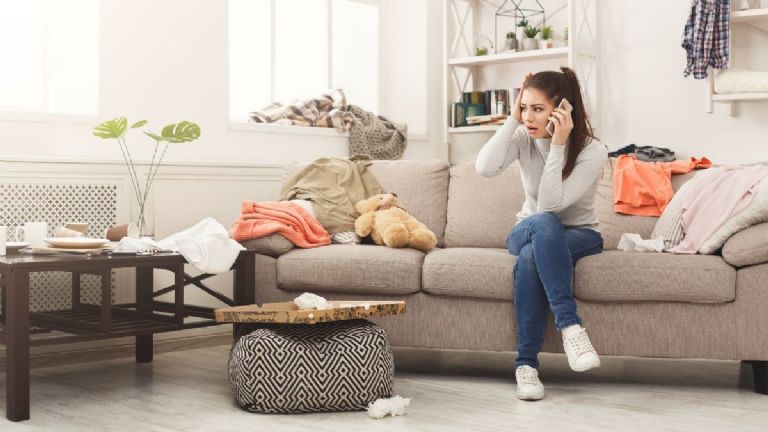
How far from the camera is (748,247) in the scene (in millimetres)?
3062

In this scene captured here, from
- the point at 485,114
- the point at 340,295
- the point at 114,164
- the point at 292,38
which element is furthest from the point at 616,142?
the point at 114,164

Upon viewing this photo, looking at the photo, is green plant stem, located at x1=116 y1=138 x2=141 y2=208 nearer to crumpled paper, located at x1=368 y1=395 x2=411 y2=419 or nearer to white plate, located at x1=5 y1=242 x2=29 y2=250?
white plate, located at x1=5 y1=242 x2=29 y2=250

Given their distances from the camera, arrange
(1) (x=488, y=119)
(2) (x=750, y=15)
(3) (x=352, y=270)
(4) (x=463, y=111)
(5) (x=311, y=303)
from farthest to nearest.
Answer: (4) (x=463, y=111) → (1) (x=488, y=119) → (2) (x=750, y=15) → (3) (x=352, y=270) → (5) (x=311, y=303)

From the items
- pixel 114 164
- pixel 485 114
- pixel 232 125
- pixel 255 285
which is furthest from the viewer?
pixel 485 114

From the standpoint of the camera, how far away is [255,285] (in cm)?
357

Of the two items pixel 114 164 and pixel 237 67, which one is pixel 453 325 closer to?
pixel 114 164

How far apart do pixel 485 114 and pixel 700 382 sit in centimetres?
244

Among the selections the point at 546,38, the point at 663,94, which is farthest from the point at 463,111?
the point at 663,94

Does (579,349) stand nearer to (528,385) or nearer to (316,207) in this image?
(528,385)

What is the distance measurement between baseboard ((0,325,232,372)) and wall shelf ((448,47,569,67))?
2051 millimetres

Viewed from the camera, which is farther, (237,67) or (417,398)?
(237,67)

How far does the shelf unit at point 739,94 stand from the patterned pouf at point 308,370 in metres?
2.40

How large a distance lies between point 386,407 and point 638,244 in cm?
121

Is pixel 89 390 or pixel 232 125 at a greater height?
pixel 232 125
